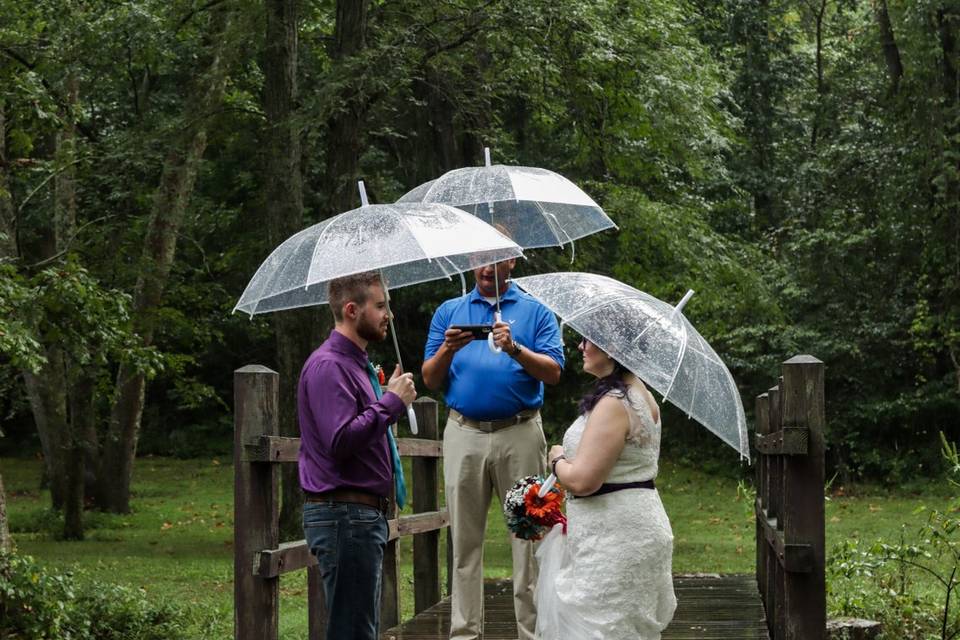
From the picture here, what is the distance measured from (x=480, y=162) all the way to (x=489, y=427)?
407 inches

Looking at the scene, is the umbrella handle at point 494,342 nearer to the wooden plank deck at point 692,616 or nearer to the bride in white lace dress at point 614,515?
the bride in white lace dress at point 614,515

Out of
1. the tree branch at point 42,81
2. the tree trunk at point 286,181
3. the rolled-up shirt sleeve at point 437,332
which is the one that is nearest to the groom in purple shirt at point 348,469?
the rolled-up shirt sleeve at point 437,332

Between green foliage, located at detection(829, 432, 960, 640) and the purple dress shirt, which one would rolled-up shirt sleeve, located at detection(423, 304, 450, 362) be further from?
green foliage, located at detection(829, 432, 960, 640)

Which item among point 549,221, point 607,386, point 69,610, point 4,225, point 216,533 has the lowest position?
point 216,533

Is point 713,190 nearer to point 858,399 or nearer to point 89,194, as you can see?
point 858,399

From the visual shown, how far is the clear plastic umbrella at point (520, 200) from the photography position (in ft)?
20.4

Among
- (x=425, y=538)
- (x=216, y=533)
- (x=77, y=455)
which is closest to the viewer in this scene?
(x=425, y=538)

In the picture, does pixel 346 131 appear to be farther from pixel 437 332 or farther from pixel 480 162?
pixel 437 332

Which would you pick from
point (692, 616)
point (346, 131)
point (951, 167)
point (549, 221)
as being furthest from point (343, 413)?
point (951, 167)

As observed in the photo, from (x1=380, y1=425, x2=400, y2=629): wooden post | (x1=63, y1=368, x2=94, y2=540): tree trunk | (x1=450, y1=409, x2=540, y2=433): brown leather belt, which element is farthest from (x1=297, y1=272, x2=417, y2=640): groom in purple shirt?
(x1=63, y1=368, x2=94, y2=540): tree trunk

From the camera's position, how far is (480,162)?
16.0m

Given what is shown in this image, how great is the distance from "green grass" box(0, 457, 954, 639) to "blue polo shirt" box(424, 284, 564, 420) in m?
5.00

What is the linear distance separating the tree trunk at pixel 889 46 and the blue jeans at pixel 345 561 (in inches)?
731

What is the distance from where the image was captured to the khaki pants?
594cm
